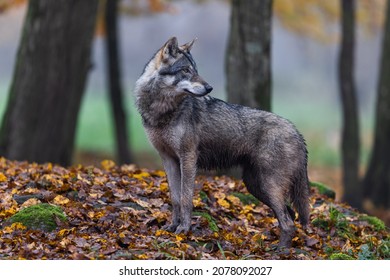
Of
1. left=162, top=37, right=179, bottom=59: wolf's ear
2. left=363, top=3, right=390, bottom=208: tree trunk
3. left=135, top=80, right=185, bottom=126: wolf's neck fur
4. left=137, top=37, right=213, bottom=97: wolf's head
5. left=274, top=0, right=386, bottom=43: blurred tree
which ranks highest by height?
left=274, top=0, right=386, bottom=43: blurred tree

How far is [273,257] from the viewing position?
8.62m

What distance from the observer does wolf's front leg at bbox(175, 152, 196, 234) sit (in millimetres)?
8938

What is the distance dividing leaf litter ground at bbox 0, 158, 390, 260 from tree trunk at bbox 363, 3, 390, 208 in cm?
778

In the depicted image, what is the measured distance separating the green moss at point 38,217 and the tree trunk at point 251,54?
5.43 meters

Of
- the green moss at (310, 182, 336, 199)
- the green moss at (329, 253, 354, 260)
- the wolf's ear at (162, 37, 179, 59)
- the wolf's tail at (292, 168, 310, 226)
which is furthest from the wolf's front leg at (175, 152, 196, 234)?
the green moss at (310, 182, 336, 199)

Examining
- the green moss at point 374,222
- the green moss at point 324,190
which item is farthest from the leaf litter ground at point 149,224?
the green moss at point 324,190

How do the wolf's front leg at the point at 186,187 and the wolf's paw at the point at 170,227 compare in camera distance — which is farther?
the wolf's paw at the point at 170,227

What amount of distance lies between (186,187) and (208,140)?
66 cm

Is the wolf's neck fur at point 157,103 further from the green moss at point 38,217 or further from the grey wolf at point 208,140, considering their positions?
the green moss at point 38,217

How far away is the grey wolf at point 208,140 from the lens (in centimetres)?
889

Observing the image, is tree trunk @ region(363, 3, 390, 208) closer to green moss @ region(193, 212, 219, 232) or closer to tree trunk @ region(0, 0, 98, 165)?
tree trunk @ region(0, 0, 98, 165)

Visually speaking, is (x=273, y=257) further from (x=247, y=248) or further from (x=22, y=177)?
(x=22, y=177)

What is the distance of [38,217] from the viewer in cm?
890

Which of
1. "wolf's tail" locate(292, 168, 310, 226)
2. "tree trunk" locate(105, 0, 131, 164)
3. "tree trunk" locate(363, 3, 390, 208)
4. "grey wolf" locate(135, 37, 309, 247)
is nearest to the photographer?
"grey wolf" locate(135, 37, 309, 247)
